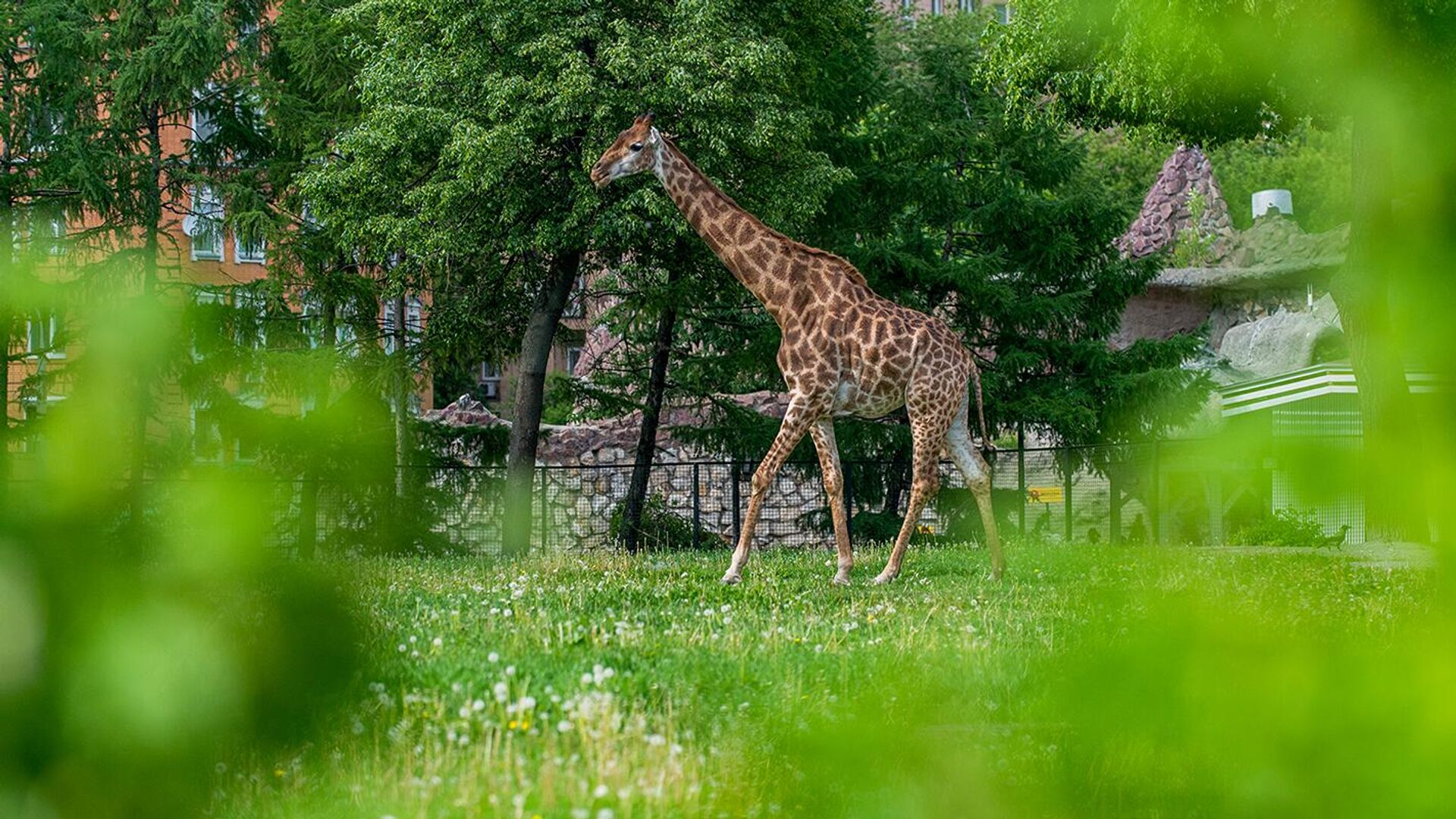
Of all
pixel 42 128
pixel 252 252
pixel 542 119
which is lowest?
pixel 252 252

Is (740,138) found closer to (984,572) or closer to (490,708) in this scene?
(984,572)

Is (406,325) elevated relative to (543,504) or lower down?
elevated

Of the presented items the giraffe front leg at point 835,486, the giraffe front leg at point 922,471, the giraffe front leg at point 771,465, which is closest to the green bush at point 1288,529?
the giraffe front leg at point 835,486

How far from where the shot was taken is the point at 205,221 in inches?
1019

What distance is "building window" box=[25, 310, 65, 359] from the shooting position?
162 centimetres

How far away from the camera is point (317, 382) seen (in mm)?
1634

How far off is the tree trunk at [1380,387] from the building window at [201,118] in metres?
24.3

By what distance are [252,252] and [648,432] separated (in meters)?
7.17

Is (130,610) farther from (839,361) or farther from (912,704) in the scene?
(839,361)

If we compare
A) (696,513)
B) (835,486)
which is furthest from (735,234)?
(696,513)

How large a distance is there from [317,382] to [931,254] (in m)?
24.9

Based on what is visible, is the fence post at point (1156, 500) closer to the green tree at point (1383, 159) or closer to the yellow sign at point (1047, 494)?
the green tree at point (1383, 159)

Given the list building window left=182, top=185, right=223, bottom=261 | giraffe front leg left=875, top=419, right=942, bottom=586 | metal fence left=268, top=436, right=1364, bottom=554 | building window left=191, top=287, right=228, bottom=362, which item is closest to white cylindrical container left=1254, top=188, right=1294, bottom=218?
metal fence left=268, top=436, right=1364, bottom=554

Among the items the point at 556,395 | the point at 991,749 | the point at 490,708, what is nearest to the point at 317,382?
the point at 991,749
